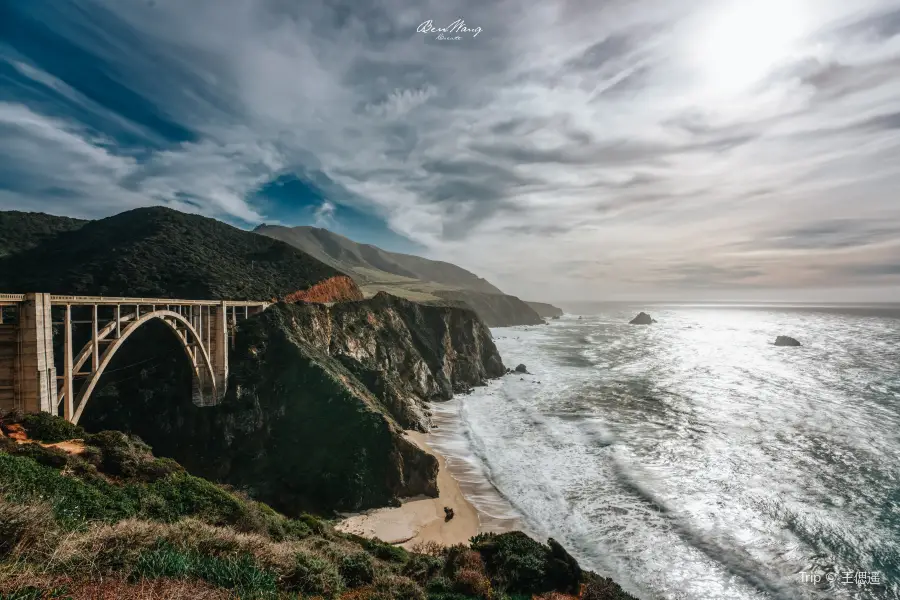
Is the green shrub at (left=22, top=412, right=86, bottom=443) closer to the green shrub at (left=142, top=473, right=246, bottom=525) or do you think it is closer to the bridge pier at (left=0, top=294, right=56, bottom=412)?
the bridge pier at (left=0, top=294, right=56, bottom=412)

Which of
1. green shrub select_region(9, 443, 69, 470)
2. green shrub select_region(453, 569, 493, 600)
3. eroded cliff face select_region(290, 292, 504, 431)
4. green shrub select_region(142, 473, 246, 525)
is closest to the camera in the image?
green shrub select_region(9, 443, 69, 470)

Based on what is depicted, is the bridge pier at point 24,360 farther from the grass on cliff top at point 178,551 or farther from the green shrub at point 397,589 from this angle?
the green shrub at point 397,589

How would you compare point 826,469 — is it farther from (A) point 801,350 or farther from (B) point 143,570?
(A) point 801,350

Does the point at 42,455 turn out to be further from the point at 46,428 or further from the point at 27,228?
the point at 27,228

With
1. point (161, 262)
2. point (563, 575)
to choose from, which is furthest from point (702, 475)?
point (161, 262)

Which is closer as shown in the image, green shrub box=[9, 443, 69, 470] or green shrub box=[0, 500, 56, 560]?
green shrub box=[0, 500, 56, 560]

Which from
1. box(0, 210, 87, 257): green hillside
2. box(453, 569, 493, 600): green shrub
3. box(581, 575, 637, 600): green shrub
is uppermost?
box(0, 210, 87, 257): green hillside

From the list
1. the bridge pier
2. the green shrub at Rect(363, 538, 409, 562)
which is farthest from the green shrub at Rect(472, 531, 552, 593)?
the bridge pier
